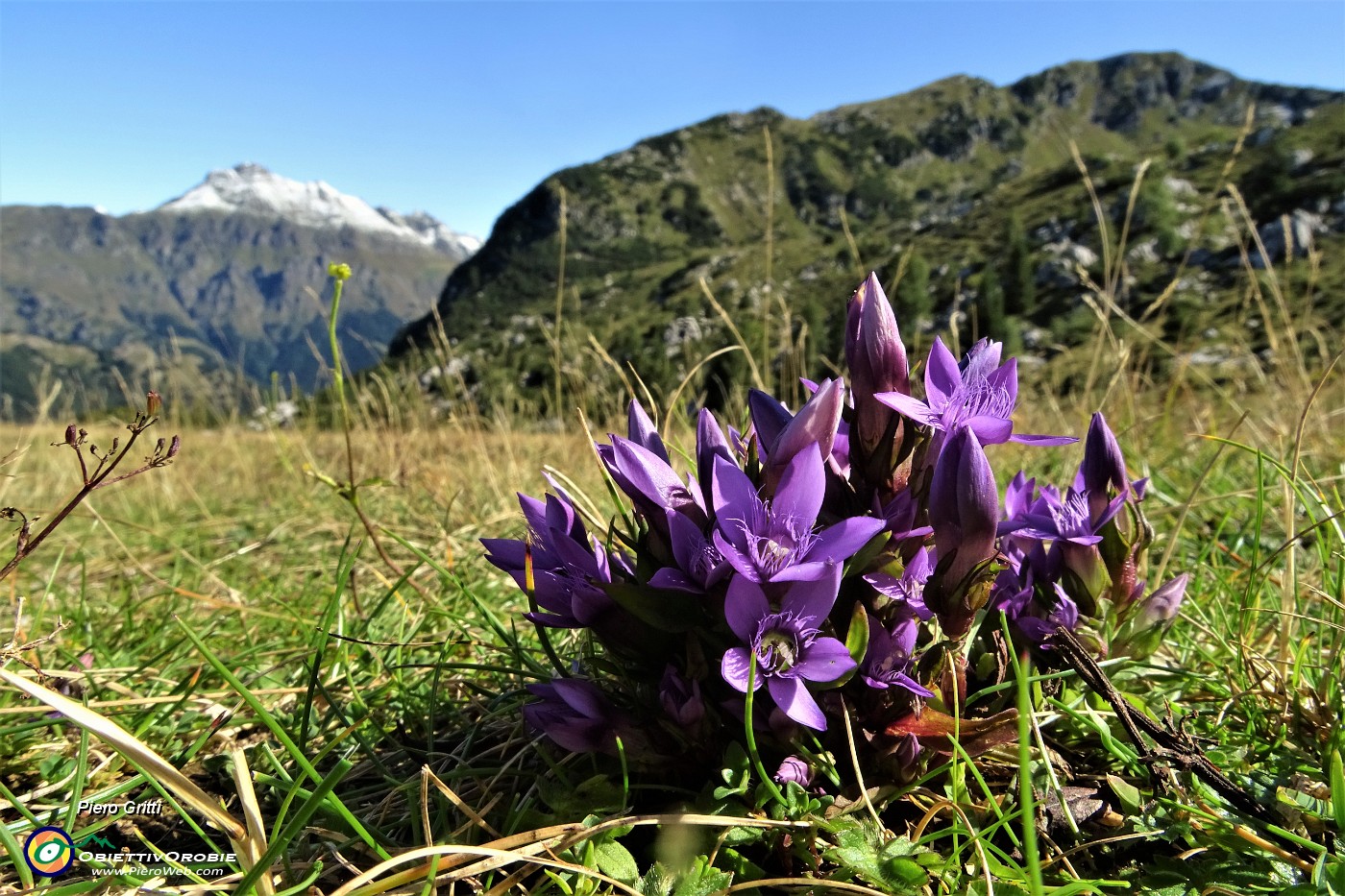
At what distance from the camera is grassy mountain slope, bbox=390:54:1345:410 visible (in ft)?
188

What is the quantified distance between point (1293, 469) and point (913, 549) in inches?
45.0

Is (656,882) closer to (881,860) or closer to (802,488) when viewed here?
(881,860)

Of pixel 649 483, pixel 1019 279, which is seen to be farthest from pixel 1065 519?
pixel 1019 279

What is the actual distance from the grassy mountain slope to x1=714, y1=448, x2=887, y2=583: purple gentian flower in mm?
2608

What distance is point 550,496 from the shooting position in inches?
58.1

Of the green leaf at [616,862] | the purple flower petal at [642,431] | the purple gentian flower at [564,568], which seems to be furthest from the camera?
the purple flower petal at [642,431]

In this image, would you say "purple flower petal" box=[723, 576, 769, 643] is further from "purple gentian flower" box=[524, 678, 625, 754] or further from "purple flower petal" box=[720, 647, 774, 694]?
"purple gentian flower" box=[524, 678, 625, 754]

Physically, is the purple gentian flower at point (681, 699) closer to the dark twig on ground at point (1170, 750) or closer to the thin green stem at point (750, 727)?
the thin green stem at point (750, 727)

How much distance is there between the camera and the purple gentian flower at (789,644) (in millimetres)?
1158

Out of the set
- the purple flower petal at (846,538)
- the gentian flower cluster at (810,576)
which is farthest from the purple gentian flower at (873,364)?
the purple flower petal at (846,538)

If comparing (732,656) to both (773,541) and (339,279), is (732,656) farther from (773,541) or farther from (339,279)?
(339,279)

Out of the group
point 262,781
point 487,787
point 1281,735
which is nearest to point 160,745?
point 262,781

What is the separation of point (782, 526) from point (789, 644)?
185 mm

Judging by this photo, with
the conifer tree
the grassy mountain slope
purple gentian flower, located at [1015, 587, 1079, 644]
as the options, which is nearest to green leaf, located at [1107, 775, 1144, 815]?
purple gentian flower, located at [1015, 587, 1079, 644]
